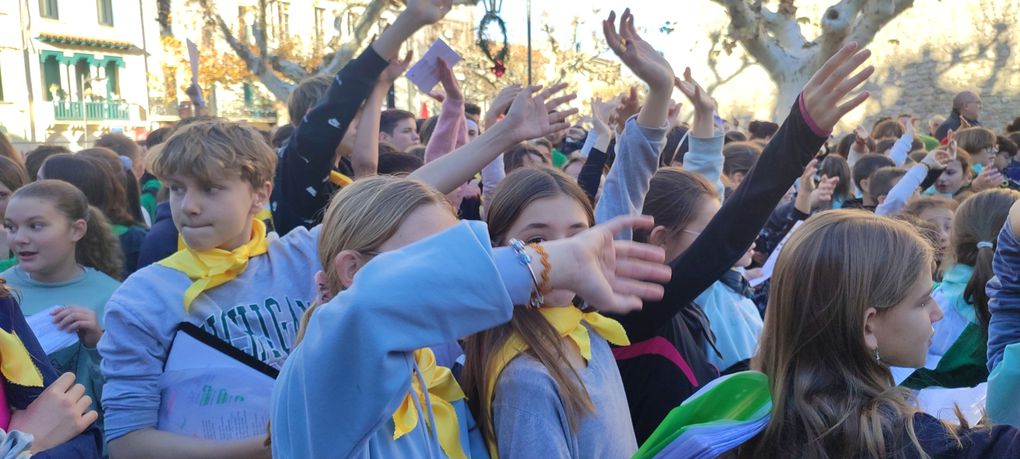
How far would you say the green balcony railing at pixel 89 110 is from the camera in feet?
102

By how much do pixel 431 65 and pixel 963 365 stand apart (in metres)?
2.21

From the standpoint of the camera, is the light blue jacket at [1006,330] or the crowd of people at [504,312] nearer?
the crowd of people at [504,312]

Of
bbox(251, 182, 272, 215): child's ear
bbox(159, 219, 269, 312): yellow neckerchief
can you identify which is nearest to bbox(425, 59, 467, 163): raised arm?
bbox(251, 182, 272, 215): child's ear

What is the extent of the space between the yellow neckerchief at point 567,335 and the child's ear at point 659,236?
31.2 inches

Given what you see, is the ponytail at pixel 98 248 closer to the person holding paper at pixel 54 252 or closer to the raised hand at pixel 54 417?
the person holding paper at pixel 54 252

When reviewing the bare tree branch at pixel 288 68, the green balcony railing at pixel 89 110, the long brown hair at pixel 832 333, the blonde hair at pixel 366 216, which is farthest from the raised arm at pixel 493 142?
the green balcony railing at pixel 89 110

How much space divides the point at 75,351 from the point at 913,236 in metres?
2.47

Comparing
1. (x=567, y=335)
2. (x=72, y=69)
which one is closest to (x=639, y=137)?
(x=567, y=335)

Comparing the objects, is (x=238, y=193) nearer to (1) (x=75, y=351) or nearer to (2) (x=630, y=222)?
(1) (x=75, y=351)

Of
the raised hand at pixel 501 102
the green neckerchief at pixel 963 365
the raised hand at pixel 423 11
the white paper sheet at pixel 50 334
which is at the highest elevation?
the raised hand at pixel 423 11

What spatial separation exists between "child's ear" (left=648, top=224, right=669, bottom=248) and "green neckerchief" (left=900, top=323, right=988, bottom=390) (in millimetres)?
932

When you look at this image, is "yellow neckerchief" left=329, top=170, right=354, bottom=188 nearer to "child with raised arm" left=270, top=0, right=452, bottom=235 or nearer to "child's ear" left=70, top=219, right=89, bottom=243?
"child with raised arm" left=270, top=0, right=452, bottom=235

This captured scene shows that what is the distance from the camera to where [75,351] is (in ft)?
9.12

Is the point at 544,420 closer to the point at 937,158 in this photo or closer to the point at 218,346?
the point at 218,346
